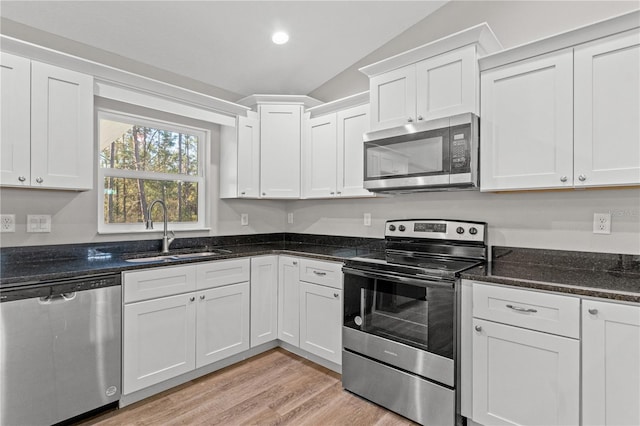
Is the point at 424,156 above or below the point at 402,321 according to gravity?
above

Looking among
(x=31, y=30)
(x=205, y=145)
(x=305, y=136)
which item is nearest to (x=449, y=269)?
(x=305, y=136)

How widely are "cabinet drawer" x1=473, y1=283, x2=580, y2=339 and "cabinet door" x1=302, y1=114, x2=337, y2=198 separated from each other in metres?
1.58

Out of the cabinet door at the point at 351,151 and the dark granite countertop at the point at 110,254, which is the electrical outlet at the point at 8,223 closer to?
the dark granite countertop at the point at 110,254

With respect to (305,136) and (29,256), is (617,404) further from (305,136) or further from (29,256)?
(29,256)

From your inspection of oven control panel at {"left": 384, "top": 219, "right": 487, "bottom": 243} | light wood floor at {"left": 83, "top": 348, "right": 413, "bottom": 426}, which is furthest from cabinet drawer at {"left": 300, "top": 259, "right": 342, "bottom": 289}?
light wood floor at {"left": 83, "top": 348, "right": 413, "bottom": 426}

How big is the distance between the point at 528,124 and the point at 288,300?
2192 millimetres

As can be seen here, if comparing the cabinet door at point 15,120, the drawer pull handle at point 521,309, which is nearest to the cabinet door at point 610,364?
the drawer pull handle at point 521,309

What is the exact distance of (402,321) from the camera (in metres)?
2.09

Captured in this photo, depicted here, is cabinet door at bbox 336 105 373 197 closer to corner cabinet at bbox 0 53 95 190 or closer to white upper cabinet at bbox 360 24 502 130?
white upper cabinet at bbox 360 24 502 130

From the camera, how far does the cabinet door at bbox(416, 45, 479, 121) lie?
2.11 meters

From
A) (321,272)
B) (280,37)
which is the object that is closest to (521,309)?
(321,272)

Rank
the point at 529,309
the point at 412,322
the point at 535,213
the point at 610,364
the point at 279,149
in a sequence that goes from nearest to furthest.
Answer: the point at 610,364, the point at 529,309, the point at 412,322, the point at 535,213, the point at 279,149

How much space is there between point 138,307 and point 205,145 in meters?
1.68

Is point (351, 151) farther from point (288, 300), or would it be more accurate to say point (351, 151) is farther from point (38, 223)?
point (38, 223)
